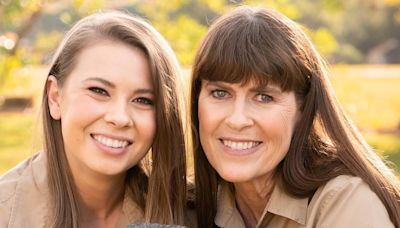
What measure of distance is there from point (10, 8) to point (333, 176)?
16.8 feet

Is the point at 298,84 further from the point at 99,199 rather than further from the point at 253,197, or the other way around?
the point at 99,199

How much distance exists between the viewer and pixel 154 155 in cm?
354

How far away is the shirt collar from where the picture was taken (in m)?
3.31

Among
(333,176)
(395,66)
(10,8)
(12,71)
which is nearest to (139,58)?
(333,176)

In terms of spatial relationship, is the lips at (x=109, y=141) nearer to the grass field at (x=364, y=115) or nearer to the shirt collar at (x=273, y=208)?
the shirt collar at (x=273, y=208)

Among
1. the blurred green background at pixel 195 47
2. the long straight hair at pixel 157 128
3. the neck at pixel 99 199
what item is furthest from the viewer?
the blurred green background at pixel 195 47

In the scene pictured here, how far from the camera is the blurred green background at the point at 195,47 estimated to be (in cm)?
763

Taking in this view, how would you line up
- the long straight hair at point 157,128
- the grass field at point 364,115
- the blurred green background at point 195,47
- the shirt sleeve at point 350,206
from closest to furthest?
the shirt sleeve at point 350,206
the long straight hair at point 157,128
the blurred green background at point 195,47
the grass field at point 364,115

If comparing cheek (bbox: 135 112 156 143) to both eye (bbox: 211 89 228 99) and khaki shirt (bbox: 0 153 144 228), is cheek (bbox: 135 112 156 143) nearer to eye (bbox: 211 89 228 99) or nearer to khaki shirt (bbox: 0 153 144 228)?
eye (bbox: 211 89 228 99)

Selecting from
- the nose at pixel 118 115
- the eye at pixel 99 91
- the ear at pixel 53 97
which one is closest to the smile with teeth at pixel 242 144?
the nose at pixel 118 115

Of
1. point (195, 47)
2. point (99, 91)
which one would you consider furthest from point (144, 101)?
point (195, 47)

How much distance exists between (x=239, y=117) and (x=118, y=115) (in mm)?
525

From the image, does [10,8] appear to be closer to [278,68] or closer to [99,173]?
[99,173]

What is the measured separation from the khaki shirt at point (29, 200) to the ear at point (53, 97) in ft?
0.88
